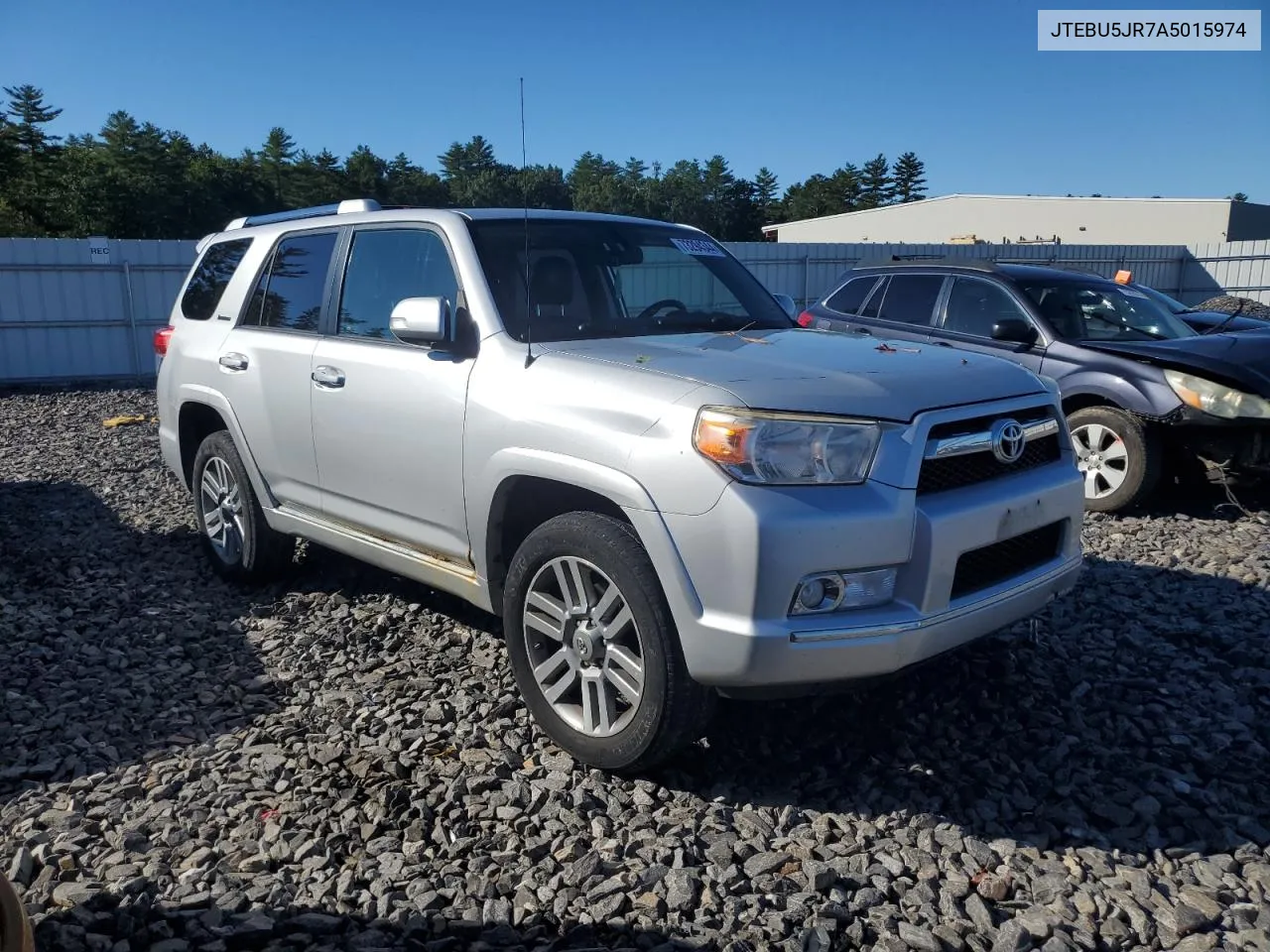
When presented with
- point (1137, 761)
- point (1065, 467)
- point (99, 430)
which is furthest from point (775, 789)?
point (99, 430)

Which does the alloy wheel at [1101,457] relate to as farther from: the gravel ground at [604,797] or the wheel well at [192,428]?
the wheel well at [192,428]

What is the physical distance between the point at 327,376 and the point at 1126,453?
204 inches

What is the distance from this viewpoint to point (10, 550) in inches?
239

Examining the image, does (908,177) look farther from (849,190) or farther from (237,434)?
(237,434)

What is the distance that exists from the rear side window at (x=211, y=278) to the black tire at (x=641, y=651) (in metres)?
3.06

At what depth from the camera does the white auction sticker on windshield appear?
182 inches

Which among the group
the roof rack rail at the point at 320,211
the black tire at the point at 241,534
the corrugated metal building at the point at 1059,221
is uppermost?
the corrugated metal building at the point at 1059,221

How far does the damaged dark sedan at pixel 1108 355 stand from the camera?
621 centimetres

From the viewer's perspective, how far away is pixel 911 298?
311 inches

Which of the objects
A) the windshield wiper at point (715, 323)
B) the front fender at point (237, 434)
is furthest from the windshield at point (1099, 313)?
the front fender at point (237, 434)

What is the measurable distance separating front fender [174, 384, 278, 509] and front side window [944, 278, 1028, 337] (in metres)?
5.19

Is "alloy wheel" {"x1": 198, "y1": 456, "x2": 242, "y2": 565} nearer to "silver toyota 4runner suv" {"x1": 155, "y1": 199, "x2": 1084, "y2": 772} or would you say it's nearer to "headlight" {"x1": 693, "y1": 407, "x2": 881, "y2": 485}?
"silver toyota 4runner suv" {"x1": 155, "y1": 199, "x2": 1084, "y2": 772}

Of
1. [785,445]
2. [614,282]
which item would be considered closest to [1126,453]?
[614,282]

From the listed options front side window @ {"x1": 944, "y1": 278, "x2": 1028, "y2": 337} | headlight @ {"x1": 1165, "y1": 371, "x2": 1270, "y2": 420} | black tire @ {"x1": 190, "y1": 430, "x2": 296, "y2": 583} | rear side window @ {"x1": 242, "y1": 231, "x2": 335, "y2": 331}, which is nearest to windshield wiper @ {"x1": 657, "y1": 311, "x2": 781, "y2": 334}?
rear side window @ {"x1": 242, "y1": 231, "x2": 335, "y2": 331}
